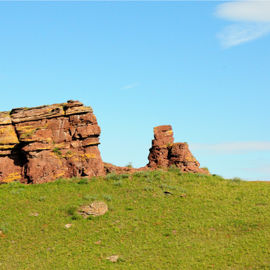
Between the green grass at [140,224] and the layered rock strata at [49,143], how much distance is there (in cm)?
160

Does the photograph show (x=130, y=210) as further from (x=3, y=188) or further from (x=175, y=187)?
(x=3, y=188)

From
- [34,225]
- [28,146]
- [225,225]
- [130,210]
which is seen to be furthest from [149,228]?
[28,146]

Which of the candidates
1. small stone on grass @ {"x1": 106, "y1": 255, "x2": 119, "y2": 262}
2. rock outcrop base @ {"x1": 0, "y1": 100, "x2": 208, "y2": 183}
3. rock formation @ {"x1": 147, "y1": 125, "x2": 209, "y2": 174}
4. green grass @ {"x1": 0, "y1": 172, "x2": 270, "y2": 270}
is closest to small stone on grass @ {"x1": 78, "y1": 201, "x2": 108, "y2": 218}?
green grass @ {"x1": 0, "y1": 172, "x2": 270, "y2": 270}

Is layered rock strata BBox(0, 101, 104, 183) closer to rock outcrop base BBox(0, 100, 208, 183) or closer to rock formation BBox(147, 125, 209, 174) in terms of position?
rock outcrop base BBox(0, 100, 208, 183)

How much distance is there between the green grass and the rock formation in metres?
1.43

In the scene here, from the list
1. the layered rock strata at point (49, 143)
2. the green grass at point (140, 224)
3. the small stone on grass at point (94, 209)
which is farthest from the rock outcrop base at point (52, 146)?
the small stone on grass at point (94, 209)

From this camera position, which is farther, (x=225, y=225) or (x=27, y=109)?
(x=27, y=109)

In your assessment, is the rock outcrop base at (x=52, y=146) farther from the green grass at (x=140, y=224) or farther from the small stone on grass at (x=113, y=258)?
the small stone on grass at (x=113, y=258)

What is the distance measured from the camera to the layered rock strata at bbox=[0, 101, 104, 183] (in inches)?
1677

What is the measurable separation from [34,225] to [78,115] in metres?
12.9

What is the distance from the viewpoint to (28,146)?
4234 centimetres

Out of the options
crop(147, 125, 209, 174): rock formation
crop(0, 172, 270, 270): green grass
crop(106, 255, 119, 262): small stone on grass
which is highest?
crop(147, 125, 209, 174): rock formation

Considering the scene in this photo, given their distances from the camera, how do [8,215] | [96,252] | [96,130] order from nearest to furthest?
1. [96,252]
2. [8,215]
3. [96,130]

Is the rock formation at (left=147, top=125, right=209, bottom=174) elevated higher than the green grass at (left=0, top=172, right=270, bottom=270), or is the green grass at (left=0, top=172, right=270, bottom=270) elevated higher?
the rock formation at (left=147, top=125, right=209, bottom=174)
